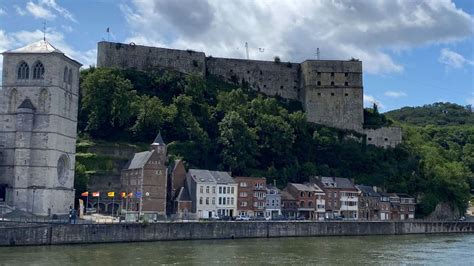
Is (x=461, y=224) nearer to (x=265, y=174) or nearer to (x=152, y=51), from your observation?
(x=265, y=174)

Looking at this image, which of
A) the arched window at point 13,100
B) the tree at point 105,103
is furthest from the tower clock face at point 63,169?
the tree at point 105,103

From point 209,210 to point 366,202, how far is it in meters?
21.7

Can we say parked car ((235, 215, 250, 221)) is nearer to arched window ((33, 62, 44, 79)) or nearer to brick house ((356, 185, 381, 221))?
brick house ((356, 185, 381, 221))

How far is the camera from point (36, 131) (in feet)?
196

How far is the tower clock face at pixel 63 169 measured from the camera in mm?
61969

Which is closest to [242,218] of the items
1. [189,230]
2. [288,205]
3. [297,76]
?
A: [189,230]

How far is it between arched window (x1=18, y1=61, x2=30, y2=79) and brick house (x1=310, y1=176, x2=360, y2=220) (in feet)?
120

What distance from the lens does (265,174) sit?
81.6m

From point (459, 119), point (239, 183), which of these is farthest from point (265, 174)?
point (459, 119)

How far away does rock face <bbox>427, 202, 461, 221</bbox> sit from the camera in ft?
285

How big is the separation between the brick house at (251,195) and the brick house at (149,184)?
32.0ft

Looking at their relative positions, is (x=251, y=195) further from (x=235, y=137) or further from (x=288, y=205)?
(x=235, y=137)

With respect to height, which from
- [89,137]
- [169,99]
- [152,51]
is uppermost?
[152,51]

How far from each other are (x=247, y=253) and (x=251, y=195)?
25646 mm
